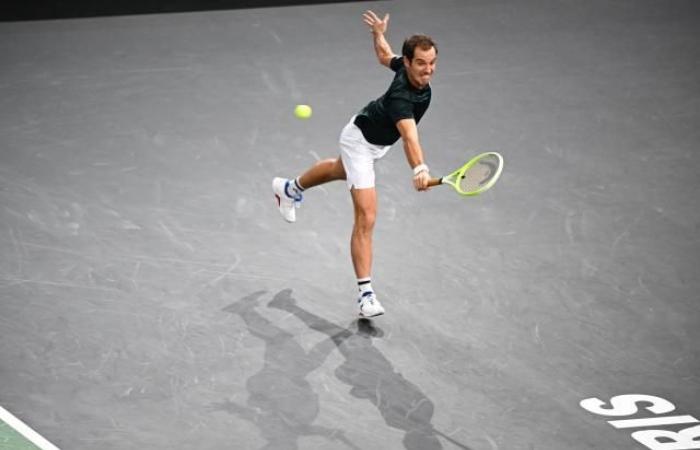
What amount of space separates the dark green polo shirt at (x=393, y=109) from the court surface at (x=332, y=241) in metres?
1.13

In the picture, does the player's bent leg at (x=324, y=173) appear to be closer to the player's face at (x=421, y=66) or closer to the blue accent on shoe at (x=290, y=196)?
the blue accent on shoe at (x=290, y=196)

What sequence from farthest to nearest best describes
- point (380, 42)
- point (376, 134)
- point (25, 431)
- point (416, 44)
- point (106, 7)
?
1. point (106, 7)
2. point (380, 42)
3. point (376, 134)
4. point (416, 44)
5. point (25, 431)

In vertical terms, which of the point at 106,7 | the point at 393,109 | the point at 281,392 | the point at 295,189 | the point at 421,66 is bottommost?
the point at 106,7

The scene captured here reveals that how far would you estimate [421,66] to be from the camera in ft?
22.8

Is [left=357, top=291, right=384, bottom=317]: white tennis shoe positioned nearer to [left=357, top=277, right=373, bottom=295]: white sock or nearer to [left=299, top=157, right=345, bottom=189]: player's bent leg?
[left=357, top=277, right=373, bottom=295]: white sock

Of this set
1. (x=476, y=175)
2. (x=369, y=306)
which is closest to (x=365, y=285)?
(x=369, y=306)

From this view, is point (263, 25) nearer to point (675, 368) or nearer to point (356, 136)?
point (356, 136)

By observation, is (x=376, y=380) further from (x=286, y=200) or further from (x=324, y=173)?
(x=286, y=200)

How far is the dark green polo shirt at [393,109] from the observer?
7062mm

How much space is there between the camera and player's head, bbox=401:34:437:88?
6.90m

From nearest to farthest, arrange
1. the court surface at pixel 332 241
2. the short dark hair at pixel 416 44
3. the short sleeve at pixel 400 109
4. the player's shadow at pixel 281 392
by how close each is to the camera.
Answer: the player's shadow at pixel 281 392
the court surface at pixel 332 241
the short dark hair at pixel 416 44
the short sleeve at pixel 400 109

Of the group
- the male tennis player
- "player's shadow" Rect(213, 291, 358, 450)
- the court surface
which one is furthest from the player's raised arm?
"player's shadow" Rect(213, 291, 358, 450)

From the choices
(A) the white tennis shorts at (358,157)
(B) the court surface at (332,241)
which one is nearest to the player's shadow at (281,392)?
(B) the court surface at (332,241)

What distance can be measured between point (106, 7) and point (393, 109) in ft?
22.9
